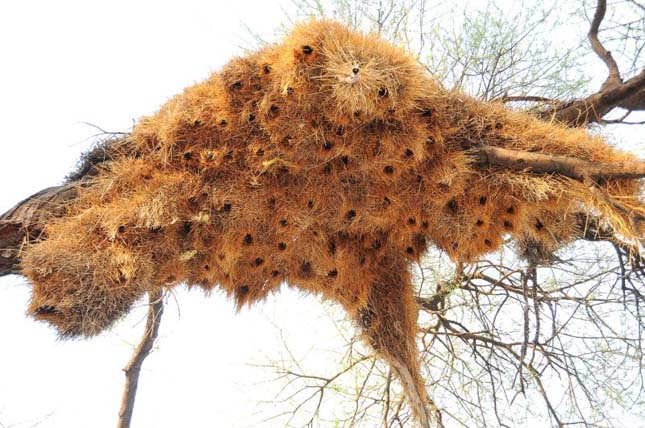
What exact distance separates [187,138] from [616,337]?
2.69 m

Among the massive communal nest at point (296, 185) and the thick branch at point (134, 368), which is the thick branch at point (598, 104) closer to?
the massive communal nest at point (296, 185)

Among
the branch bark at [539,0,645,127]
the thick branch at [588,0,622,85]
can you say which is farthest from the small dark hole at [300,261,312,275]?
the thick branch at [588,0,622,85]

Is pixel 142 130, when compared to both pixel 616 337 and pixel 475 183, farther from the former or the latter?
pixel 616 337

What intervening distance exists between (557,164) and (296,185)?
1217 millimetres

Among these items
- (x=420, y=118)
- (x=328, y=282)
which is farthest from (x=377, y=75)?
(x=328, y=282)

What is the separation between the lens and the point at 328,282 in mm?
3479

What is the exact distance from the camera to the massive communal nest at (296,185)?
279 centimetres

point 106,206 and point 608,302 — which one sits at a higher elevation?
point 608,302

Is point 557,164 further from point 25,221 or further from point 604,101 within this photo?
point 25,221

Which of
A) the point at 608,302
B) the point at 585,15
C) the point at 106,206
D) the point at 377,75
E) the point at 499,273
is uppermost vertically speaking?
the point at 585,15

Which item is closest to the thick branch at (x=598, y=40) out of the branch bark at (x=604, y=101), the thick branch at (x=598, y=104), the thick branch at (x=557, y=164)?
the branch bark at (x=604, y=101)

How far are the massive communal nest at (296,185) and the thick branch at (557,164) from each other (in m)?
0.04

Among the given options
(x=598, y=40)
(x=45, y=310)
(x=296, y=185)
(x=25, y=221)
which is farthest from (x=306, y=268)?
(x=598, y=40)

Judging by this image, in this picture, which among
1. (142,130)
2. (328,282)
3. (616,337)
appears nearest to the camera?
(142,130)
